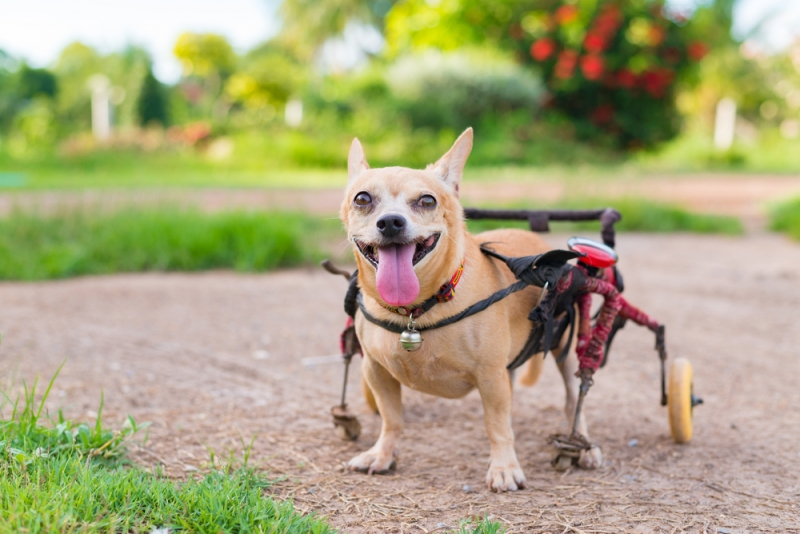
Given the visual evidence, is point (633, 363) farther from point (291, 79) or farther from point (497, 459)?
point (291, 79)

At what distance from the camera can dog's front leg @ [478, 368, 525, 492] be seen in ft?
8.70

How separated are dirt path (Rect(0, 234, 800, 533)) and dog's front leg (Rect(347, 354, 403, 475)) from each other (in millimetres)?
67

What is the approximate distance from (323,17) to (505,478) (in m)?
32.8

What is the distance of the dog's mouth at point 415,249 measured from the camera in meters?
2.44

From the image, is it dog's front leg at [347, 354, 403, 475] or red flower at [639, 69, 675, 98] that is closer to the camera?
dog's front leg at [347, 354, 403, 475]

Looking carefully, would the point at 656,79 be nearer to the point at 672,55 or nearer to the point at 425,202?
the point at 672,55

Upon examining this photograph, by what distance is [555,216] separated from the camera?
3.30m

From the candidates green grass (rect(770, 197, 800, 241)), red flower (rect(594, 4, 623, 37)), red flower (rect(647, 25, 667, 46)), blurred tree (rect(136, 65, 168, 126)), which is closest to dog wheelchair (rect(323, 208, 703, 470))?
green grass (rect(770, 197, 800, 241))

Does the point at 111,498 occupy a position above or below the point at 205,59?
below

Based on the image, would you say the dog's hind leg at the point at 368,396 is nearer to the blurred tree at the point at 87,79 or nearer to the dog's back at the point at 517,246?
Answer: the dog's back at the point at 517,246

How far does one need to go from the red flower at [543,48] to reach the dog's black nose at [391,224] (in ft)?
54.7

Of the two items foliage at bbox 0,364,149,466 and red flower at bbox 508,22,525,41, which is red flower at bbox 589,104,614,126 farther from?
foliage at bbox 0,364,149,466

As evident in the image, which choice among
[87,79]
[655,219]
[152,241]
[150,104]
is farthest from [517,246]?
[87,79]

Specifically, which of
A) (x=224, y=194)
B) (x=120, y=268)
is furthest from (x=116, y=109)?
(x=120, y=268)
